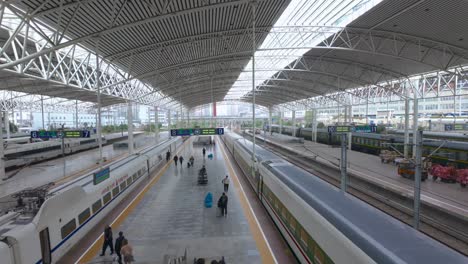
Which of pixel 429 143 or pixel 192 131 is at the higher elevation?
pixel 192 131

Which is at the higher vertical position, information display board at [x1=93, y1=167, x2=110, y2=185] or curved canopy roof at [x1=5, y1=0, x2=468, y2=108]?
curved canopy roof at [x1=5, y1=0, x2=468, y2=108]

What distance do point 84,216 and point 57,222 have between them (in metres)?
2.03

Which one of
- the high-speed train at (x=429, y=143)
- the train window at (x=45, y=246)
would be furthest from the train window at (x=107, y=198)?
the high-speed train at (x=429, y=143)

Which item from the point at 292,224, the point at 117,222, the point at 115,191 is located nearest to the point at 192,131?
the point at 115,191

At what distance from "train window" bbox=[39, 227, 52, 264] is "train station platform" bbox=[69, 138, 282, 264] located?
120 centimetres

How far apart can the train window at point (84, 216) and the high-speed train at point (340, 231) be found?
8.05 m

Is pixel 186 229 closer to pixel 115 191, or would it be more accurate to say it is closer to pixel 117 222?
pixel 117 222

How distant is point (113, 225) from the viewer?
39.4 feet

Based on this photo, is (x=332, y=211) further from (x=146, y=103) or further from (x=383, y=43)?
(x=146, y=103)

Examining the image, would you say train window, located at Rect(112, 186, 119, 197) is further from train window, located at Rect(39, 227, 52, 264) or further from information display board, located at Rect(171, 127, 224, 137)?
information display board, located at Rect(171, 127, 224, 137)

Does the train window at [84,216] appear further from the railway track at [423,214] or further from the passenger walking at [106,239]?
the railway track at [423,214]

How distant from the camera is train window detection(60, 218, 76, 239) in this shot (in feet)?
29.8

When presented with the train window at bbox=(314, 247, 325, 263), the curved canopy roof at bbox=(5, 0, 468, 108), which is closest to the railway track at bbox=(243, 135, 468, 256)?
the train window at bbox=(314, 247, 325, 263)

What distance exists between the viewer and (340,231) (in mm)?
5754
